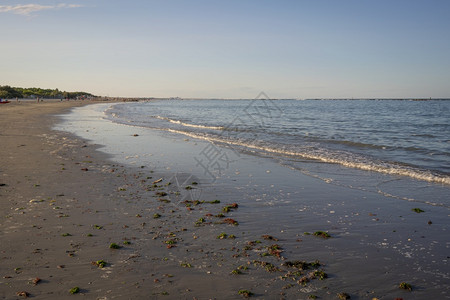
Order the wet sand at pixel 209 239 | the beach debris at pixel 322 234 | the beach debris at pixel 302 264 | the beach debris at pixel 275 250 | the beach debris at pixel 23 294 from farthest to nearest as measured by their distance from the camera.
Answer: the beach debris at pixel 322 234, the beach debris at pixel 275 250, the beach debris at pixel 302 264, the wet sand at pixel 209 239, the beach debris at pixel 23 294

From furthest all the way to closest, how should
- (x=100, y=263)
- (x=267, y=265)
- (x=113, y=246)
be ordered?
1. (x=113, y=246)
2. (x=267, y=265)
3. (x=100, y=263)

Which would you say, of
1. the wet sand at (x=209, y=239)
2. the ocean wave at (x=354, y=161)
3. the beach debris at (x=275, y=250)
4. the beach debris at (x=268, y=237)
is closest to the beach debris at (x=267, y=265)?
the wet sand at (x=209, y=239)

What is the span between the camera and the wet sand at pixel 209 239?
4.90m

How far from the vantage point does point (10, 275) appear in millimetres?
5000

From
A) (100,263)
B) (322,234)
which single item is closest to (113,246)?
(100,263)

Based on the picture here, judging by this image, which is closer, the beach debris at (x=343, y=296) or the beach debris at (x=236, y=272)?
the beach debris at (x=343, y=296)

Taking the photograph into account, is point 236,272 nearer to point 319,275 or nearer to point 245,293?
point 245,293

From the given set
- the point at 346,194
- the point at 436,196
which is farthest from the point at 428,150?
the point at 346,194

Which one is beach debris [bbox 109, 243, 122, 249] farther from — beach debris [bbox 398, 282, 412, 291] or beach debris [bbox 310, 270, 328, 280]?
beach debris [bbox 398, 282, 412, 291]

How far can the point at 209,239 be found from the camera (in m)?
6.56

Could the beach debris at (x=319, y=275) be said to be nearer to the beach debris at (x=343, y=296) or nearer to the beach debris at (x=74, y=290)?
the beach debris at (x=343, y=296)

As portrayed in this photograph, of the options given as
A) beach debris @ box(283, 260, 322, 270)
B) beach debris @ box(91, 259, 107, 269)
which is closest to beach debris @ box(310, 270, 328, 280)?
beach debris @ box(283, 260, 322, 270)

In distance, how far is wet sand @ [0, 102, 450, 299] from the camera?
490 cm

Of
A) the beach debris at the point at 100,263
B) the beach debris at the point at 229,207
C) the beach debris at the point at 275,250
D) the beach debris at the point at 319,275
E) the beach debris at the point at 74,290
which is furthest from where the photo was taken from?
the beach debris at the point at 229,207
